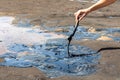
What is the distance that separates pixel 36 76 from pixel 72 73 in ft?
1.95

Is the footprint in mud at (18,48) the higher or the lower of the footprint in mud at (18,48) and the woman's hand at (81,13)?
the lower

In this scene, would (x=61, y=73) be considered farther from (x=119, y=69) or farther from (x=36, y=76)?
(x=119, y=69)

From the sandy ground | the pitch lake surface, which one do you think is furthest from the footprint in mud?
the sandy ground

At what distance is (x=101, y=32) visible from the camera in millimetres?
8109

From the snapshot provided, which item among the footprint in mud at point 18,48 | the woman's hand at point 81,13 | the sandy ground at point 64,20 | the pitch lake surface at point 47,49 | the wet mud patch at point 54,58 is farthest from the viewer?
the footprint in mud at point 18,48

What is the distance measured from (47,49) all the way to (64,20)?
284 centimetres

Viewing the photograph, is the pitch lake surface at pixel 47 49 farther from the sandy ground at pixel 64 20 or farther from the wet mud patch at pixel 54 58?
the sandy ground at pixel 64 20

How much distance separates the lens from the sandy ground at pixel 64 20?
17.1 feet

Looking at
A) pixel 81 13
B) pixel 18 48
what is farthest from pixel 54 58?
pixel 81 13

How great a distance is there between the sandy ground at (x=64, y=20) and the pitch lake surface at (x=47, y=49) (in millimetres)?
186

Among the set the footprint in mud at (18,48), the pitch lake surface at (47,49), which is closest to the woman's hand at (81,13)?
the pitch lake surface at (47,49)

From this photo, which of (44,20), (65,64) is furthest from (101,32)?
(65,64)

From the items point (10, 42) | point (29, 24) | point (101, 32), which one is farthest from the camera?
point (29, 24)

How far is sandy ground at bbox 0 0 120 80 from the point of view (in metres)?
5.22
